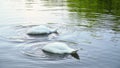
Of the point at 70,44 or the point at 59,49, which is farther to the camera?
the point at 70,44

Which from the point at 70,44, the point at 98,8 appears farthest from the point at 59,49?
the point at 98,8

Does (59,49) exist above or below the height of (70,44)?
below

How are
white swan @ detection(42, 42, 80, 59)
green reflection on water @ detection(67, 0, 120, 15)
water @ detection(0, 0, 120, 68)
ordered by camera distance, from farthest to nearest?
green reflection on water @ detection(67, 0, 120, 15) → white swan @ detection(42, 42, 80, 59) → water @ detection(0, 0, 120, 68)

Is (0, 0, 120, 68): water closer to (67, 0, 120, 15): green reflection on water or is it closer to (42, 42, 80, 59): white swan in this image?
(42, 42, 80, 59): white swan

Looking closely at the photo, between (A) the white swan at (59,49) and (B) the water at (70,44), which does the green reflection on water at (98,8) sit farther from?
(A) the white swan at (59,49)

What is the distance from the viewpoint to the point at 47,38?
49.5 ft

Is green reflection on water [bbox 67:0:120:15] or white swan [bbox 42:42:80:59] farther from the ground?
green reflection on water [bbox 67:0:120:15]

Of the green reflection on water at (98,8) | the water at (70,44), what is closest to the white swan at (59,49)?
the water at (70,44)

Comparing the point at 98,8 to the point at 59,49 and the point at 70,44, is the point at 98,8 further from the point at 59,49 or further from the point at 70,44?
the point at 59,49

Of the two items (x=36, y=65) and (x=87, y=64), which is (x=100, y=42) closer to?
(x=87, y=64)

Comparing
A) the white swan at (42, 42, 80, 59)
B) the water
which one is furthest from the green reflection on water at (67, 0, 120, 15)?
the white swan at (42, 42, 80, 59)

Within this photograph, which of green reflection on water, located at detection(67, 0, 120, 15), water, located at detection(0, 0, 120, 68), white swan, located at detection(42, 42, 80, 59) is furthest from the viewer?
green reflection on water, located at detection(67, 0, 120, 15)

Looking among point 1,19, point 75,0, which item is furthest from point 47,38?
point 75,0

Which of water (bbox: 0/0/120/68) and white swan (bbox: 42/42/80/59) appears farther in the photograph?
white swan (bbox: 42/42/80/59)
